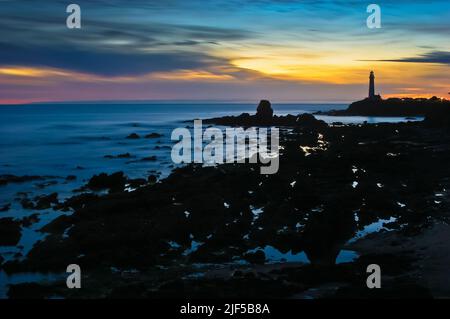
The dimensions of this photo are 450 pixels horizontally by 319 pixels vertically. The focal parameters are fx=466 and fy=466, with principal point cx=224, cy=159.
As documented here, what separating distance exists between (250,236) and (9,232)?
9414 millimetres

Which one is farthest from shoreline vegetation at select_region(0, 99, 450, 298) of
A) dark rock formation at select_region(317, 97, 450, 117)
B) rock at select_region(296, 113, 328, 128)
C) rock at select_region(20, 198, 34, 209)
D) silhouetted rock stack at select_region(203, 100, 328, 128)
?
dark rock formation at select_region(317, 97, 450, 117)

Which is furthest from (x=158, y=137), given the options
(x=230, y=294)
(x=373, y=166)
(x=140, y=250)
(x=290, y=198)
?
(x=230, y=294)

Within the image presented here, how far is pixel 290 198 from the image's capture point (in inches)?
912

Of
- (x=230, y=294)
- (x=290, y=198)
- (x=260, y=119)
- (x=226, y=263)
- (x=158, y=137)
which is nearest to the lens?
(x=230, y=294)

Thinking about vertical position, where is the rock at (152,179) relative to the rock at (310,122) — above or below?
below

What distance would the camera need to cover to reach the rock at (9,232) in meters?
17.6

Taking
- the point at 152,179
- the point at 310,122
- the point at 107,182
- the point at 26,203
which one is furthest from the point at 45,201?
the point at 310,122

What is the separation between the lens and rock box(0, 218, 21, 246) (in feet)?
57.6

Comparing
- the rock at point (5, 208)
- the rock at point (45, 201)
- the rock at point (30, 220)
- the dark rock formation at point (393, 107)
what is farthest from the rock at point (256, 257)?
the dark rock formation at point (393, 107)

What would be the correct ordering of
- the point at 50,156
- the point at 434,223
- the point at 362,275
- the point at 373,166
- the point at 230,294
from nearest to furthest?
the point at 230,294, the point at 362,275, the point at 434,223, the point at 373,166, the point at 50,156

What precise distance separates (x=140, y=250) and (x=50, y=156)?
36830 mm

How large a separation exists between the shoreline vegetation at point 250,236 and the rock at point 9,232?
85 millimetres

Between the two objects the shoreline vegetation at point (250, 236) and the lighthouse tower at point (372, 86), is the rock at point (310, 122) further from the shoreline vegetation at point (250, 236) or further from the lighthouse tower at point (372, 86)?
the shoreline vegetation at point (250, 236)
